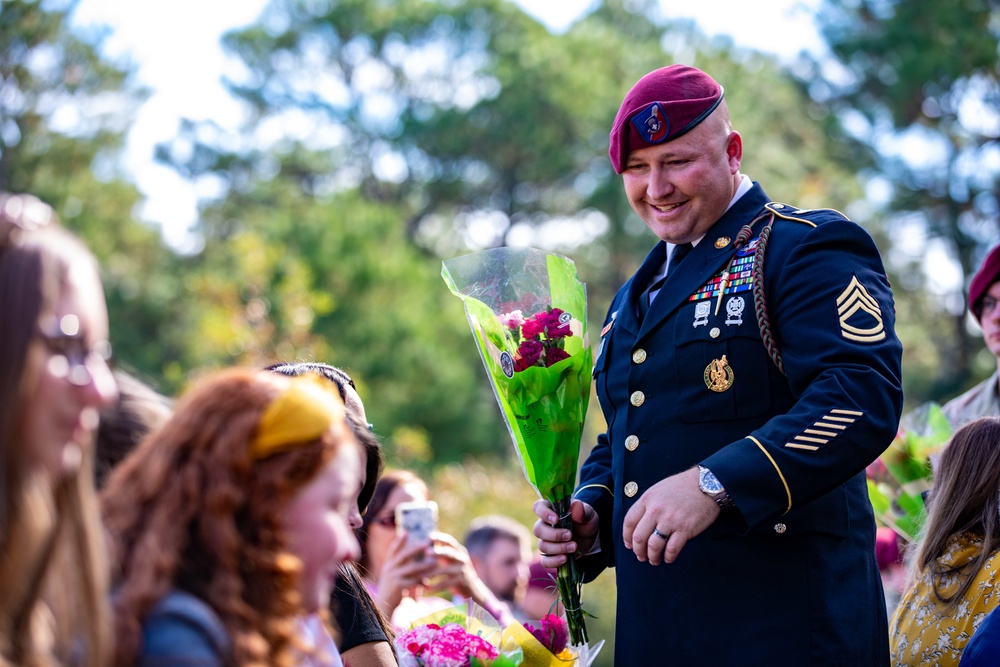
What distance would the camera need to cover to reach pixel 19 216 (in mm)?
1754

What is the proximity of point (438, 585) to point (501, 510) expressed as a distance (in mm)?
7876

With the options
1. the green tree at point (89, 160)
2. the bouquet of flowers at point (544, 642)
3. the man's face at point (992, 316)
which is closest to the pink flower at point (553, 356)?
the bouquet of flowers at point (544, 642)

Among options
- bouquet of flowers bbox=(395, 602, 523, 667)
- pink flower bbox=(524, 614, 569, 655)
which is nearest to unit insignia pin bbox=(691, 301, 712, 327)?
pink flower bbox=(524, 614, 569, 655)

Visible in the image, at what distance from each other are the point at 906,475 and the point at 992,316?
2.58 feet

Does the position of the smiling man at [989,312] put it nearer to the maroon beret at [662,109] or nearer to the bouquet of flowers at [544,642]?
the maroon beret at [662,109]

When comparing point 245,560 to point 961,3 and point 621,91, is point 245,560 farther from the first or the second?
point 621,91

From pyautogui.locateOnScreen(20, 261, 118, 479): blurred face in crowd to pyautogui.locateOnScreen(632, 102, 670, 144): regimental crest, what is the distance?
66.8 inches

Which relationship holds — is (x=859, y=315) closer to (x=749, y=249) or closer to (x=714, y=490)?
(x=749, y=249)

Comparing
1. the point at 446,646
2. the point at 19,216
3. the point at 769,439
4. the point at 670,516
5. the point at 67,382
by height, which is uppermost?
the point at 19,216

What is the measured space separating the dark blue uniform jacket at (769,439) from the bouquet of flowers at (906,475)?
1.64 metres

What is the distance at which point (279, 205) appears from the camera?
2620 centimetres

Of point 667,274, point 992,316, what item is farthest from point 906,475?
point 667,274

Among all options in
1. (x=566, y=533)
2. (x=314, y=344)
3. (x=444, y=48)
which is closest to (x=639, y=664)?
(x=566, y=533)

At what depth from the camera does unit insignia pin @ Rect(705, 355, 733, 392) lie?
2.87 m
